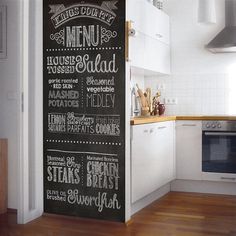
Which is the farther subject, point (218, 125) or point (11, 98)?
point (218, 125)

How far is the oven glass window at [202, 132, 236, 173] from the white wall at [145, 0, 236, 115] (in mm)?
574

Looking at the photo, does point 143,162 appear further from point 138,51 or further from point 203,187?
point 203,187

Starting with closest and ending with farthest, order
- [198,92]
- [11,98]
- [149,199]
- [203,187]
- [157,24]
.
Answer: [11,98], [149,199], [157,24], [203,187], [198,92]

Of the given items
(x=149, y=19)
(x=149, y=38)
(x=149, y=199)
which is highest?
(x=149, y=19)

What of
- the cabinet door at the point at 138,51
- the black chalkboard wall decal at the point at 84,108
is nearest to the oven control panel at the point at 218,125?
the cabinet door at the point at 138,51

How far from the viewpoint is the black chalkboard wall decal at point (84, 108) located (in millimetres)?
3588

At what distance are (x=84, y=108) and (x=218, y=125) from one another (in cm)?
172

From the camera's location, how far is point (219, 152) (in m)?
4.69

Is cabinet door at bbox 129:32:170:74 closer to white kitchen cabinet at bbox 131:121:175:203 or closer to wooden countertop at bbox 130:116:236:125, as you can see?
wooden countertop at bbox 130:116:236:125

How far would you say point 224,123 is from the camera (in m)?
4.66

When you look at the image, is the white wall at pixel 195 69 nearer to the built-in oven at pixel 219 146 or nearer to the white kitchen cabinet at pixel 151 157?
the built-in oven at pixel 219 146

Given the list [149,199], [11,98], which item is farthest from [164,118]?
[11,98]

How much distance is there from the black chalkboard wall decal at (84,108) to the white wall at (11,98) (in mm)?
287

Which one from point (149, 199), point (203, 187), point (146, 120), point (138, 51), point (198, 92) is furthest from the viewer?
point (198, 92)
